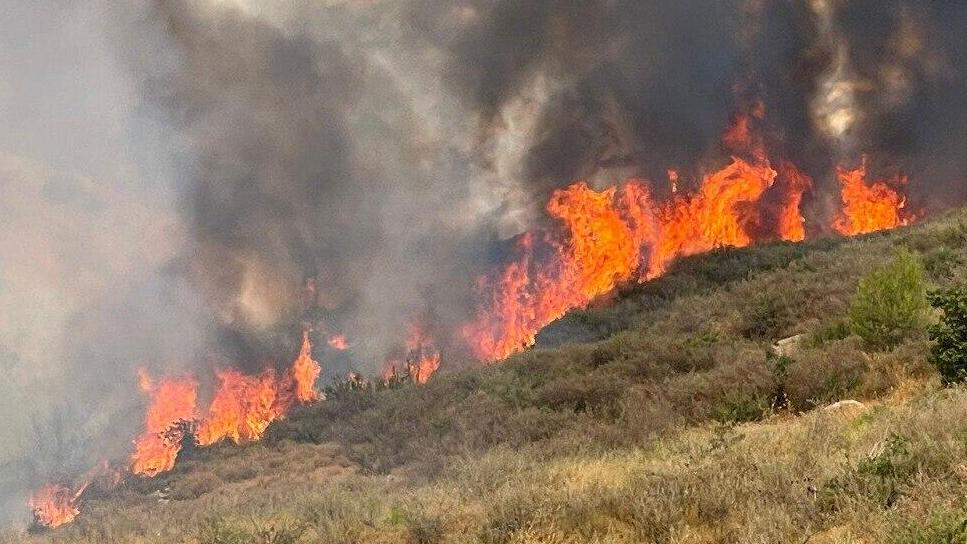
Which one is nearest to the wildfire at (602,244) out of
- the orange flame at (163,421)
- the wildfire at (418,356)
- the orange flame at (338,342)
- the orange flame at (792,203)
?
the orange flame at (792,203)

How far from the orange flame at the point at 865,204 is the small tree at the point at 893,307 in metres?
29.3

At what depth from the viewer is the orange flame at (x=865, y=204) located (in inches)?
1540

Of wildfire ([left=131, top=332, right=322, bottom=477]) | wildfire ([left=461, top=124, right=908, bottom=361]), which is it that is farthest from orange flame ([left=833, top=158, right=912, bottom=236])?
wildfire ([left=131, top=332, right=322, bottom=477])

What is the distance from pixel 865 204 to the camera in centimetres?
4044

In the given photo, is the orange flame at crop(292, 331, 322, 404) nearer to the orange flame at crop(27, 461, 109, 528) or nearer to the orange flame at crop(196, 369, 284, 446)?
the orange flame at crop(196, 369, 284, 446)

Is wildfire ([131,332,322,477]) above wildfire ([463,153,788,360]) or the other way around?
the other way around

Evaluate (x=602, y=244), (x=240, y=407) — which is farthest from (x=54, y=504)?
(x=602, y=244)

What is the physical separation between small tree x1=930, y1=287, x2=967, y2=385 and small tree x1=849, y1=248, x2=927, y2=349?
Answer: 242cm

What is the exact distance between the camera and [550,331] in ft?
86.5

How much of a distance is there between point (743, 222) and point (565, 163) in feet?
42.0

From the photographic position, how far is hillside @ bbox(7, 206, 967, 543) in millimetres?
5254

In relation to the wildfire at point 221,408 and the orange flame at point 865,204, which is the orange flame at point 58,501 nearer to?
the wildfire at point 221,408

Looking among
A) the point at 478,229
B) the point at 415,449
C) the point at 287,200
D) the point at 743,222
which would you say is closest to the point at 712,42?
the point at 743,222

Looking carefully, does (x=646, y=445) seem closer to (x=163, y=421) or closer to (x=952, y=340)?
(x=952, y=340)
